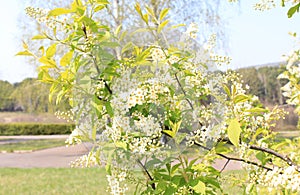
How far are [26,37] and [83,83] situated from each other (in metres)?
11.7

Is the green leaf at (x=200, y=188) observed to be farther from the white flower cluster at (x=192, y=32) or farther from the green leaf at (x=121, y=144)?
the white flower cluster at (x=192, y=32)

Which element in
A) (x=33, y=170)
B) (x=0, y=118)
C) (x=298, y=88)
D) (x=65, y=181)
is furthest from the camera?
(x=0, y=118)

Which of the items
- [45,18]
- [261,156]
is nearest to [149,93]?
[45,18]

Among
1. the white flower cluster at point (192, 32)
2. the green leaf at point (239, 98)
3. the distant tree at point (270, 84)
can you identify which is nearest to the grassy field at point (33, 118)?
the distant tree at point (270, 84)

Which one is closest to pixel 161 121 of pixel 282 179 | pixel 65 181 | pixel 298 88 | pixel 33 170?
pixel 282 179

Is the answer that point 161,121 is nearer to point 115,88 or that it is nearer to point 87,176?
point 115,88

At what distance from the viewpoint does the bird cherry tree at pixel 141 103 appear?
141 cm

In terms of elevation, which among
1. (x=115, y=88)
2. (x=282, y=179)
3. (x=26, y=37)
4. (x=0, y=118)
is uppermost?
(x=26, y=37)

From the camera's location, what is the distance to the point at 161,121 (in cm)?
147

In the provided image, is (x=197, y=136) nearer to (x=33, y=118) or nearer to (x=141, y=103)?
(x=141, y=103)

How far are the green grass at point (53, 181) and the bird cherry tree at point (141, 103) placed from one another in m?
4.05

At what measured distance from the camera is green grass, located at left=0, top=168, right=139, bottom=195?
5.86 meters

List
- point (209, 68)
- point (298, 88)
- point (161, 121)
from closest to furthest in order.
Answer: point (161, 121)
point (209, 68)
point (298, 88)

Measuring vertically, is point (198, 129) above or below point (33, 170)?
above
